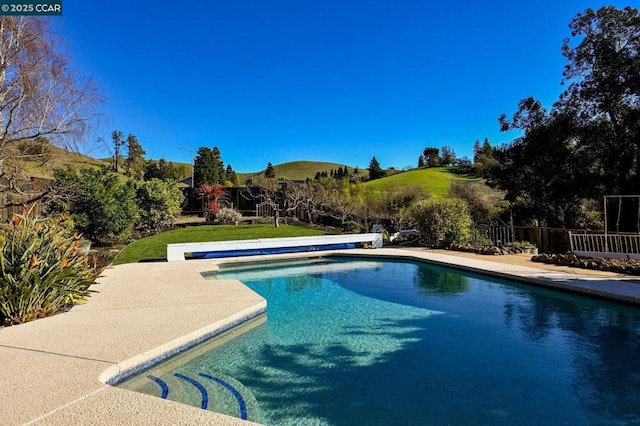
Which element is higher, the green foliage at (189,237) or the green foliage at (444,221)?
the green foliage at (444,221)

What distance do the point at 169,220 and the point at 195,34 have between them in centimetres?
834

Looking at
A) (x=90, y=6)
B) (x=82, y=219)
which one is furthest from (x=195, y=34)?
(x=82, y=219)

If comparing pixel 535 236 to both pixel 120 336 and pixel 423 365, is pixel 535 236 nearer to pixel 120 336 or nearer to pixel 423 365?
pixel 423 365

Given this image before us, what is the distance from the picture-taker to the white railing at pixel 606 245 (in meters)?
10.3

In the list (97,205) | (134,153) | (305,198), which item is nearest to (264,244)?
(97,205)

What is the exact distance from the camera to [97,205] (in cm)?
1146

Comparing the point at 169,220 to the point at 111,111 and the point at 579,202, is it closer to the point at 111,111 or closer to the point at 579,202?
the point at 111,111

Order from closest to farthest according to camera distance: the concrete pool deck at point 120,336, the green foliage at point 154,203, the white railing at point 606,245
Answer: the concrete pool deck at point 120,336
the white railing at point 606,245
the green foliage at point 154,203

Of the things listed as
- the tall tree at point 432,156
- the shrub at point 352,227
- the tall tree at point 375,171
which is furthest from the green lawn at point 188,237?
the tall tree at point 432,156

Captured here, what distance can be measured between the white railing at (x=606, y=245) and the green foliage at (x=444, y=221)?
3651mm

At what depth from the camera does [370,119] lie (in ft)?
88.9

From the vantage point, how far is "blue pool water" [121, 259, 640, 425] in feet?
9.98

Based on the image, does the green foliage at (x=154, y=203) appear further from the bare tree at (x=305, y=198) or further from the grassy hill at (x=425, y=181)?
the grassy hill at (x=425, y=181)

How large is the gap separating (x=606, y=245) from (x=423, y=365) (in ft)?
32.8
